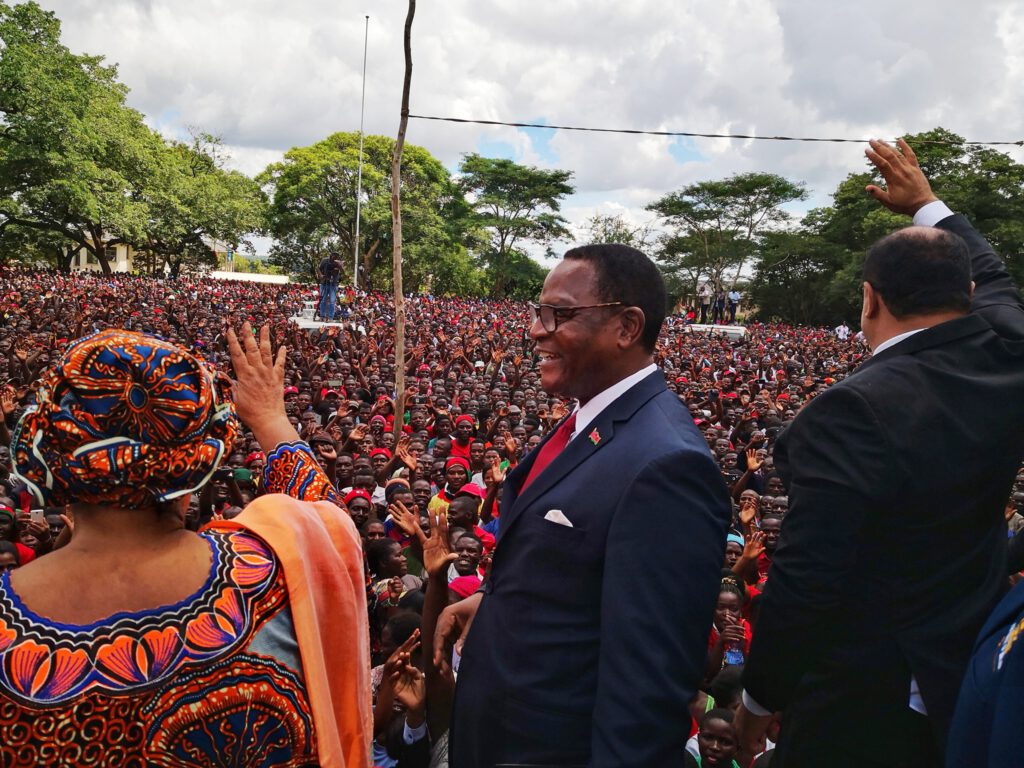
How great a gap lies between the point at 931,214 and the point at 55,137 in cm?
2701

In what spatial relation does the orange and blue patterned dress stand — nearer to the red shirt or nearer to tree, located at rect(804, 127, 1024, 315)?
the red shirt

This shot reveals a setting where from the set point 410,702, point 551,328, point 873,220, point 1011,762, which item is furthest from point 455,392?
point 873,220

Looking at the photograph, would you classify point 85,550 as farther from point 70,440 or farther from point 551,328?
point 551,328

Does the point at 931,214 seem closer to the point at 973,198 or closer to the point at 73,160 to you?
the point at 73,160

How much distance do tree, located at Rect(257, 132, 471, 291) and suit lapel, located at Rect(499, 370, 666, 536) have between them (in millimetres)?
34693

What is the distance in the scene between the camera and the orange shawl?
1.31 metres

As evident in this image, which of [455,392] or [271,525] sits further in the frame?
[455,392]

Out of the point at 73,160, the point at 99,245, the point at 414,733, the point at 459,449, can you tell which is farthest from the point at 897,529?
the point at 99,245

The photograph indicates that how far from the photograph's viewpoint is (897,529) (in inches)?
60.6

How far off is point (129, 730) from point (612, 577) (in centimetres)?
81

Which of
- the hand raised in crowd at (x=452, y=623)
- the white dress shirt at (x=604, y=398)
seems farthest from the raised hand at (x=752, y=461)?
the white dress shirt at (x=604, y=398)

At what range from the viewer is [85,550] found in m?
1.18

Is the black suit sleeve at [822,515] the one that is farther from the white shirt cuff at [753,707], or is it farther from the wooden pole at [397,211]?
the wooden pole at [397,211]

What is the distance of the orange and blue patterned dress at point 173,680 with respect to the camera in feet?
3.61
